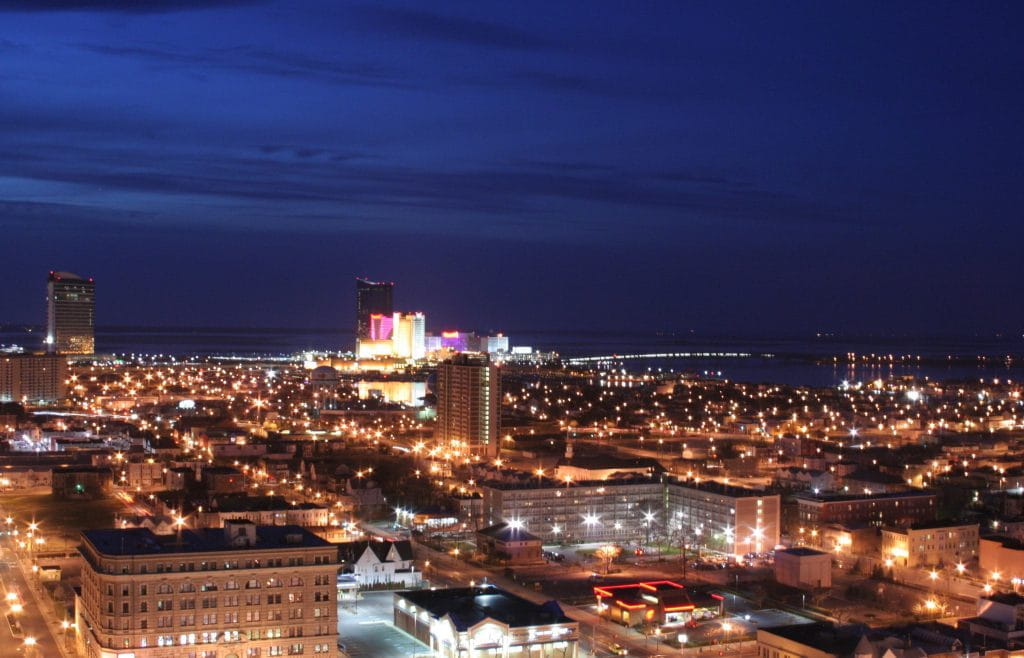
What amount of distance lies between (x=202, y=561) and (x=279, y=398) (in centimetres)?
3959

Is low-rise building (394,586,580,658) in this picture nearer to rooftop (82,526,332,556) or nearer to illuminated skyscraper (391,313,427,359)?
rooftop (82,526,332,556)

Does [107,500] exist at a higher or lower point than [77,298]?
lower

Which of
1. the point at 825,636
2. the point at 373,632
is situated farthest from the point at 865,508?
the point at 373,632

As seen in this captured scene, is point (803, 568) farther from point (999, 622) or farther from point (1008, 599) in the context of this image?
point (999, 622)

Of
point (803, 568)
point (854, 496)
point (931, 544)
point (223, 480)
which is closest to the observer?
point (803, 568)

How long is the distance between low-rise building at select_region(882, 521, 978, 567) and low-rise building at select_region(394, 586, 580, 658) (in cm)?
726

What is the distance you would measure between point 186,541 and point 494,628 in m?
3.57

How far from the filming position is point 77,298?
75.8m

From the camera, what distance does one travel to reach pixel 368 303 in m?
→ 91.2

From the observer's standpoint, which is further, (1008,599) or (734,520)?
(734,520)

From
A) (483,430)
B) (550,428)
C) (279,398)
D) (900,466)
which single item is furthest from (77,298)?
(900,466)

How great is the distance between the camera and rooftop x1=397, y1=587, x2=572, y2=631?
1453cm

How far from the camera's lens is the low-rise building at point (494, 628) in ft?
46.9

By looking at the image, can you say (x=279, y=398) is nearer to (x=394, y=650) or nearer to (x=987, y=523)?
(x=987, y=523)
